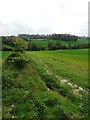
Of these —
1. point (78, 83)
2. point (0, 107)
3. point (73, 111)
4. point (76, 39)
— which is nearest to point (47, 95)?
point (73, 111)

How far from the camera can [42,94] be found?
663 inches

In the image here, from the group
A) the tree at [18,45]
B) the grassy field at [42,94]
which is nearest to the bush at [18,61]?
the grassy field at [42,94]

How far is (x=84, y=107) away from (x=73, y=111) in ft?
4.68

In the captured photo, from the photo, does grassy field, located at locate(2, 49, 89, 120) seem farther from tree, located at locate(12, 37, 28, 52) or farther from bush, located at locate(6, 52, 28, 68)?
tree, located at locate(12, 37, 28, 52)

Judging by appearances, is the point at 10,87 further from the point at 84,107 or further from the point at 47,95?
the point at 84,107

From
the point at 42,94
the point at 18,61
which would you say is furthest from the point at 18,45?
the point at 42,94

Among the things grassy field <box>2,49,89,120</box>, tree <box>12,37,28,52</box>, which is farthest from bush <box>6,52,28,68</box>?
tree <box>12,37,28,52</box>

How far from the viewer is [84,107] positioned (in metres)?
16.6

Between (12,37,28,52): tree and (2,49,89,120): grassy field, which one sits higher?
(12,37,28,52): tree

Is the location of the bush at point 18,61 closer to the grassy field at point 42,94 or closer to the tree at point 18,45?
the grassy field at point 42,94

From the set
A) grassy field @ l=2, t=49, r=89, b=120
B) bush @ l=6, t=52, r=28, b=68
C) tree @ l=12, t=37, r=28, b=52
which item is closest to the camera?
grassy field @ l=2, t=49, r=89, b=120

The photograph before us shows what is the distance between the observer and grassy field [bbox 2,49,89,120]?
1460 centimetres

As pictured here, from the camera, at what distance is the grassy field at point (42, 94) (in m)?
14.6

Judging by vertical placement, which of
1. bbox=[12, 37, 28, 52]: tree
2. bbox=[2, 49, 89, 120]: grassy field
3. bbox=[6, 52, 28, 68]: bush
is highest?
bbox=[12, 37, 28, 52]: tree
